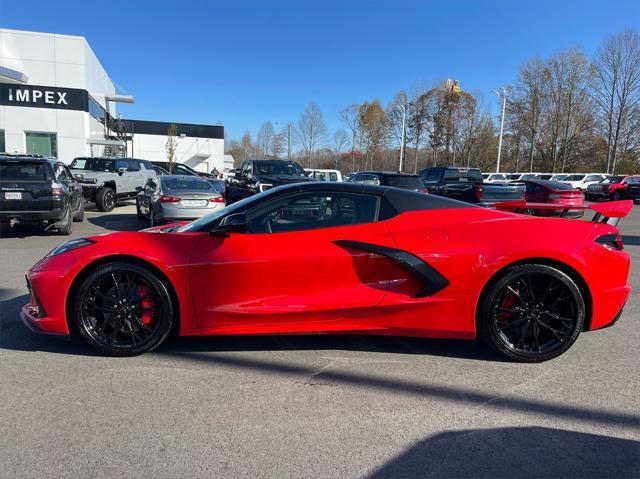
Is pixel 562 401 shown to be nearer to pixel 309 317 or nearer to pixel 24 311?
pixel 309 317

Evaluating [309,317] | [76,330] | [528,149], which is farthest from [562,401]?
[528,149]

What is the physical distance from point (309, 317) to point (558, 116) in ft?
194

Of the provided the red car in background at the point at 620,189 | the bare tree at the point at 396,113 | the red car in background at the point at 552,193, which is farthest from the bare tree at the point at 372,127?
the red car in background at the point at 552,193

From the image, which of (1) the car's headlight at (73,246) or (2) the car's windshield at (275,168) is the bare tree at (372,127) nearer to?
(2) the car's windshield at (275,168)

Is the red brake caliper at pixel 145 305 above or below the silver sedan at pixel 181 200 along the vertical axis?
below

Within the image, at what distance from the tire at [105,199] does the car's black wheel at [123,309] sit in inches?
528

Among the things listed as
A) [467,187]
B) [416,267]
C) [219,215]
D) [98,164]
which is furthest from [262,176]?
[416,267]

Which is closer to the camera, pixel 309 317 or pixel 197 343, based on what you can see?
pixel 309 317

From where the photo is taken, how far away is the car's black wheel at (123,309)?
354 cm

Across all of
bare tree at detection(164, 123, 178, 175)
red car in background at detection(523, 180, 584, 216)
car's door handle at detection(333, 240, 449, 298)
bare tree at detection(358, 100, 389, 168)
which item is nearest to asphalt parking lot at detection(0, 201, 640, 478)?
car's door handle at detection(333, 240, 449, 298)

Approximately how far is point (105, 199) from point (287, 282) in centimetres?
1424

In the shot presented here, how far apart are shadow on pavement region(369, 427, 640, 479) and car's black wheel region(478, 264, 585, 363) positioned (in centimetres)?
100

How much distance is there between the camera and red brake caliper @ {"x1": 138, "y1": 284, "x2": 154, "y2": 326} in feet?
11.8

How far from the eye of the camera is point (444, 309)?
3549 millimetres
